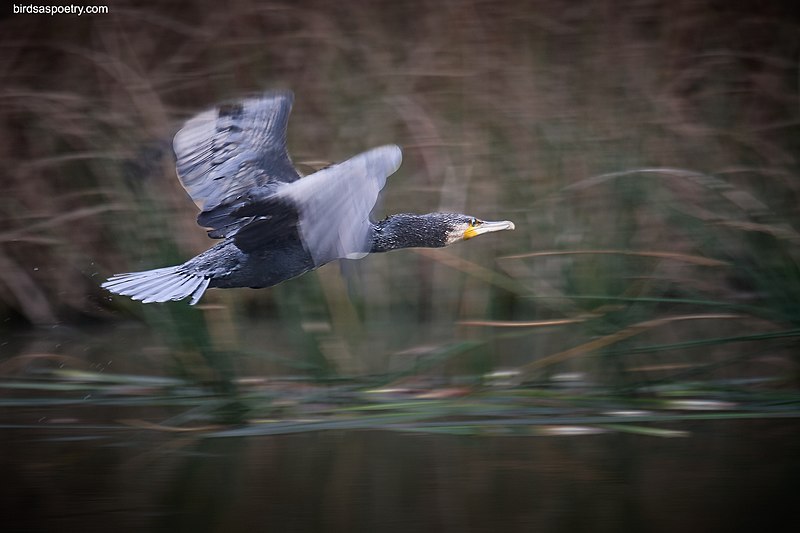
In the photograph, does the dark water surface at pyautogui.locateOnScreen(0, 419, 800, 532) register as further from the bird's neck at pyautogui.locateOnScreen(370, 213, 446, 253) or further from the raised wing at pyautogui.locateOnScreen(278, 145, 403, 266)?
the raised wing at pyautogui.locateOnScreen(278, 145, 403, 266)

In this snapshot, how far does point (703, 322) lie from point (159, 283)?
248 centimetres

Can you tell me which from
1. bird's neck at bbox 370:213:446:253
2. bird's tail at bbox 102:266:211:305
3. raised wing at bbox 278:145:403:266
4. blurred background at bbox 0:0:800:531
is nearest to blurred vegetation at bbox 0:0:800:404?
blurred background at bbox 0:0:800:531

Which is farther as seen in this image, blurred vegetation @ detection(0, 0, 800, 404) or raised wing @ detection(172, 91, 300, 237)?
blurred vegetation @ detection(0, 0, 800, 404)

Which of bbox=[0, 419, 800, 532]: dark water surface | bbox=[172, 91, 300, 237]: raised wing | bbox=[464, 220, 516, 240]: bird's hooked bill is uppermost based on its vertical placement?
bbox=[172, 91, 300, 237]: raised wing

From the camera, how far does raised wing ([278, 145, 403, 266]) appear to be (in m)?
2.44

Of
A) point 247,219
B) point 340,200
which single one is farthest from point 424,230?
point 340,200

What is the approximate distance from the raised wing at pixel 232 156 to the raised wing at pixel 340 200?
0.59m

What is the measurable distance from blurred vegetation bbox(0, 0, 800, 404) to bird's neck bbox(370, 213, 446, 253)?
0.28 meters

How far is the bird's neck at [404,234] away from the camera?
3156 millimetres

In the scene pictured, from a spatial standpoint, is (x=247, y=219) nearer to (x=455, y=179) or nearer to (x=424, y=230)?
(x=424, y=230)

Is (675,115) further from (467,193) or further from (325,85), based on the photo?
(325,85)

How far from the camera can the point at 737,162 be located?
407 cm

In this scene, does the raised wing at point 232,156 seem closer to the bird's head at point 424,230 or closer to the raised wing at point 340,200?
the bird's head at point 424,230

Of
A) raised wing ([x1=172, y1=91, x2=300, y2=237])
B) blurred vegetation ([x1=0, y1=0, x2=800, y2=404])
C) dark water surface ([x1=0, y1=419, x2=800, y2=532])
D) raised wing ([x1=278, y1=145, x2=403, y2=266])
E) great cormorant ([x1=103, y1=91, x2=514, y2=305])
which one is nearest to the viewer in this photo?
raised wing ([x1=278, y1=145, x2=403, y2=266])
